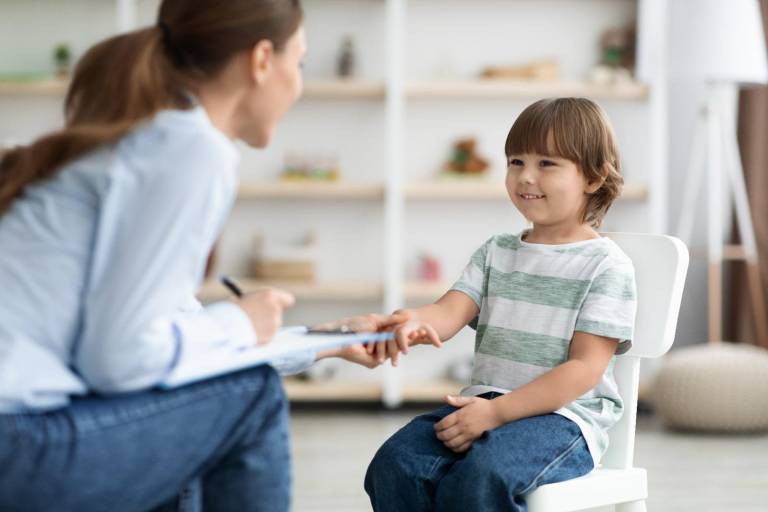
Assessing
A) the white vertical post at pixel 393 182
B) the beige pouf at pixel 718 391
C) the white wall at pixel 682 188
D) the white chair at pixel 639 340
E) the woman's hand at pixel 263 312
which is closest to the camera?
the woman's hand at pixel 263 312

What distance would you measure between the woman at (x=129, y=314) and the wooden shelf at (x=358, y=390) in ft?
9.15

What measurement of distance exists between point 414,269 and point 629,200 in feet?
2.91

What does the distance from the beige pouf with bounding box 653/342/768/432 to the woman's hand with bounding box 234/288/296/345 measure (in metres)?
2.64

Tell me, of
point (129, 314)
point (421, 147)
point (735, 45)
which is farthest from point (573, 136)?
point (421, 147)

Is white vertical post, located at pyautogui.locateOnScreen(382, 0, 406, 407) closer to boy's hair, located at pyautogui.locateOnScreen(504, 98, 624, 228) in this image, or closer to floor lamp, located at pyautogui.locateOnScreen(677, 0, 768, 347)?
floor lamp, located at pyautogui.locateOnScreen(677, 0, 768, 347)

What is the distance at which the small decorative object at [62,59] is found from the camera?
4246 millimetres

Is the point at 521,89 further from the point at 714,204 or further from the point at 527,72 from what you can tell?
the point at 714,204

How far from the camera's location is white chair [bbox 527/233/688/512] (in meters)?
1.57

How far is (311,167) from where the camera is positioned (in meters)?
4.30

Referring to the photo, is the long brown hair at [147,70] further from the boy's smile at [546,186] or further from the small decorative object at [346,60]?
the small decorative object at [346,60]

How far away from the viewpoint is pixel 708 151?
4.17 meters

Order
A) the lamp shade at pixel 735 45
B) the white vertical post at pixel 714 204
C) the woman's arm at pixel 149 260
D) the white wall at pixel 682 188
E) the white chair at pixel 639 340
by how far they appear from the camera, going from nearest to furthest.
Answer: the woman's arm at pixel 149 260 → the white chair at pixel 639 340 → the lamp shade at pixel 735 45 → the white vertical post at pixel 714 204 → the white wall at pixel 682 188

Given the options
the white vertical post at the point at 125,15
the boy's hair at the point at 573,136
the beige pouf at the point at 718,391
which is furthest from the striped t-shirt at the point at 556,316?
the white vertical post at the point at 125,15

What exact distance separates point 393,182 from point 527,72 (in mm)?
673
